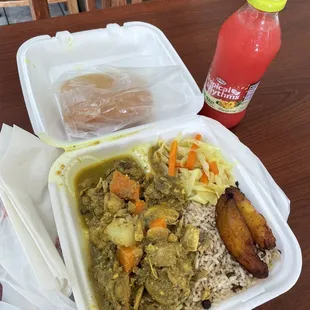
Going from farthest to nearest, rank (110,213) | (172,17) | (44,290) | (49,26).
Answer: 1. (172,17)
2. (49,26)
3. (110,213)
4. (44,290)

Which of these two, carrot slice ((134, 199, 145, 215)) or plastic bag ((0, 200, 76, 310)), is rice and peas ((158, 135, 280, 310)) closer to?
carrot slice ((134, 199, 145, 215))

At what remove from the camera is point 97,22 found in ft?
4.46

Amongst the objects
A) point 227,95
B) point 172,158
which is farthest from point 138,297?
point 227,95

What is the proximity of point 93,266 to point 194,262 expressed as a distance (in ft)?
0.76

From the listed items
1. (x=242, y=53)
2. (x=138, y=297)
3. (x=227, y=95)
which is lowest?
(x=138, y=297)

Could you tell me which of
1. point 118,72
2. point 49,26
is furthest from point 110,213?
point 49,26

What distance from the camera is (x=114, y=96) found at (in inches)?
43.5

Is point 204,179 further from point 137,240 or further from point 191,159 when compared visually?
point 137,240

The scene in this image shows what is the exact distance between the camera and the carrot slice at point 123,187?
36.3 inches

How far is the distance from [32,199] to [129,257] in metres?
0.28

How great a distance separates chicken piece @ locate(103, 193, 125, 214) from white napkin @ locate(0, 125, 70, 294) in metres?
0.14

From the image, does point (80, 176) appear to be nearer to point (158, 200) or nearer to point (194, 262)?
point (158, 200)

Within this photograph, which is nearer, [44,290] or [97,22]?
[44,290]

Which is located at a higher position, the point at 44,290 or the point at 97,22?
the point at 97,22
